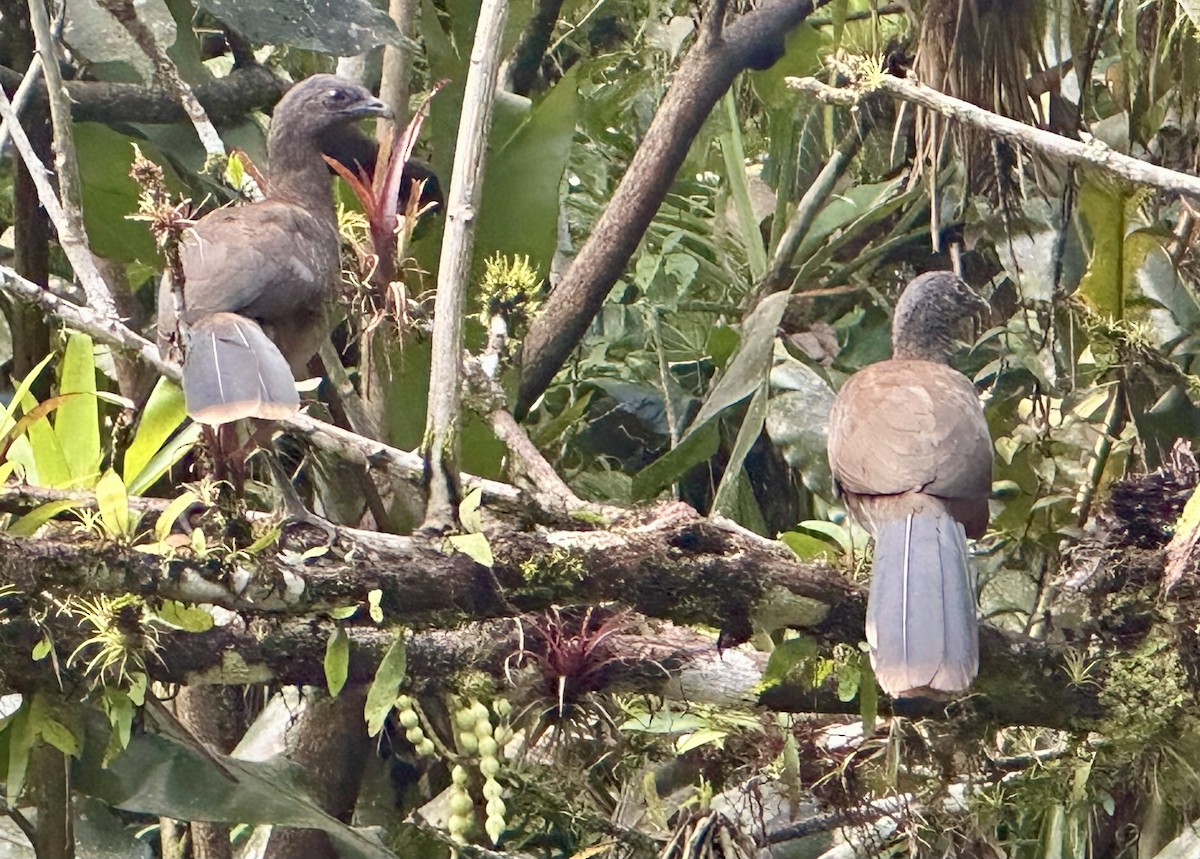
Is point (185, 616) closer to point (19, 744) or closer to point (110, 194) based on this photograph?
point (19, 744)

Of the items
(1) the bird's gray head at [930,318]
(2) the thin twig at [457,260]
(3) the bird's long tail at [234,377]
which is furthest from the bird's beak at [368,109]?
(1) the bird's gray head at [930,318]

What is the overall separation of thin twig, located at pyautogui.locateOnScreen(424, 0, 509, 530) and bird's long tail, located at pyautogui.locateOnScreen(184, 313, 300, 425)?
344mm

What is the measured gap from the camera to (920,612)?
103 inches

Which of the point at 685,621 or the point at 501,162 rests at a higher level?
the point at 501,162

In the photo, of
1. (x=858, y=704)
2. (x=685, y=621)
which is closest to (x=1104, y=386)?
(x=858, y=704)

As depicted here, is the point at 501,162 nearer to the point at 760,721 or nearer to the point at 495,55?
the point at 495,55

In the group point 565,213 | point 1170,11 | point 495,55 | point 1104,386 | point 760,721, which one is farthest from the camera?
point 565,213

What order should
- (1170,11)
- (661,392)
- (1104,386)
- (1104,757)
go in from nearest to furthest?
(1104,757)
(1104,386)
(1170,11)
(661,392)

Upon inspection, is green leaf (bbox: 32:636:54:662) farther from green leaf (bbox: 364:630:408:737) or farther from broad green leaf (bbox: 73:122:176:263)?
broad green leaf (bbox: 73:122:176:263)

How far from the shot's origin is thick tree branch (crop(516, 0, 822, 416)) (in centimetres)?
413

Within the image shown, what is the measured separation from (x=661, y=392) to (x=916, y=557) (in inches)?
81.4

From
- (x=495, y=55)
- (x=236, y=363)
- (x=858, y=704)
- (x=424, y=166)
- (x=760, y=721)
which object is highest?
(x=495, y=55)

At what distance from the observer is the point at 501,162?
3.84 metres

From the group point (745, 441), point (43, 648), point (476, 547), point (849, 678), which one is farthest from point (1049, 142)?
point (43, 648)
